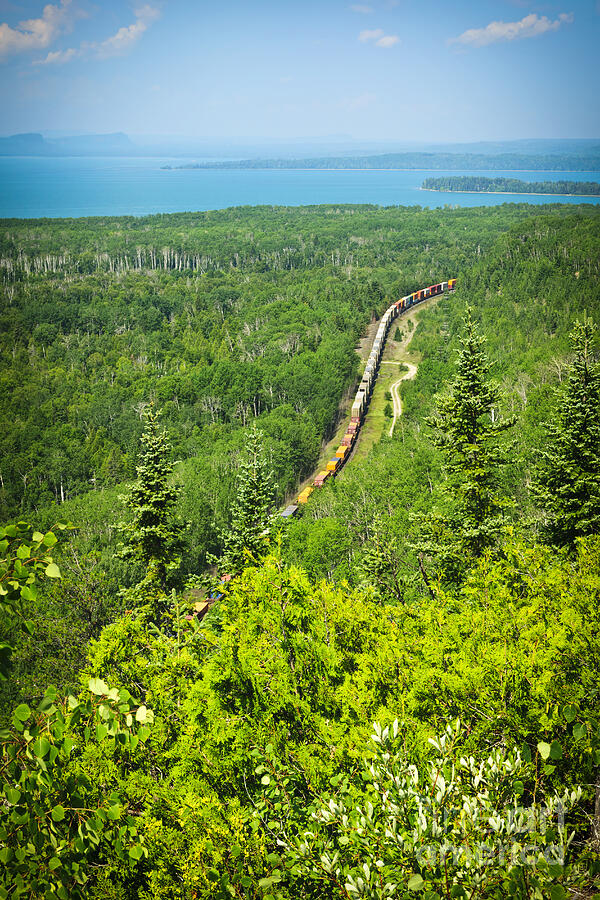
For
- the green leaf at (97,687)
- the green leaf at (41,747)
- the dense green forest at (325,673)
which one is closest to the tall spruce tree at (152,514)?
the dense green forest at (325,673)

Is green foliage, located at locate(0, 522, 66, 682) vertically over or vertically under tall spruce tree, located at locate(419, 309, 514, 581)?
over

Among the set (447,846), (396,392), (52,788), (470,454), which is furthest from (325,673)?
(396,392)

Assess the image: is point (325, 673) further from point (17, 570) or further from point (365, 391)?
point (365, 391)

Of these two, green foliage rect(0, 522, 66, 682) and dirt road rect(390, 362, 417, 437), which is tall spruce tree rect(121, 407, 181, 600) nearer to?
green foliage rect(0, 522, 66, 682)

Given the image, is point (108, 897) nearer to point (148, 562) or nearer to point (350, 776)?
point (350, 776)

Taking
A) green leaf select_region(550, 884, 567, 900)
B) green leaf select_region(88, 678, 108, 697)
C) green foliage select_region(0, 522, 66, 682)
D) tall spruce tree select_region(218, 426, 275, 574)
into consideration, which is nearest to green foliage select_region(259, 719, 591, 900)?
green leaf select_region(550, 884, 567, 900)

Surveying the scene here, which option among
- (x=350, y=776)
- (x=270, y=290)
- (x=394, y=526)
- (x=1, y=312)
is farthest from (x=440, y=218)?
(x=350, y=776)
